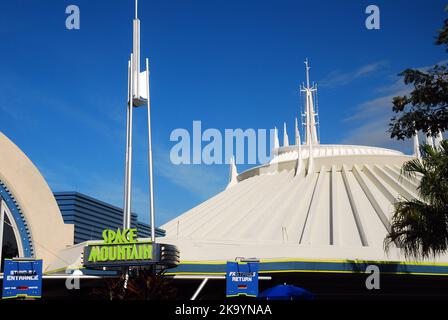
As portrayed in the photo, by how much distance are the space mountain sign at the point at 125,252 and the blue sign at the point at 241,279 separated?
230cm

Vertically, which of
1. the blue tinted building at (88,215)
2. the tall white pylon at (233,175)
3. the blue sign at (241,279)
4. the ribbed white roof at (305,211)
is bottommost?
the blue sign at (241,279)

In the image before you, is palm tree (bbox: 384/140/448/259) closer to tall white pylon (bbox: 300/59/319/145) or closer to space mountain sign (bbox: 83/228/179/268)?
space mountain sign (bbox: 83/228/179/268)

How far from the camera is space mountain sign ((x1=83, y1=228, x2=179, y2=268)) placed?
67.8 ft

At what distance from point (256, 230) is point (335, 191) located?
629cm

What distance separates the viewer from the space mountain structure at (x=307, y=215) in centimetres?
2661

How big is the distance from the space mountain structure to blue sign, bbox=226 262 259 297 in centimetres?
431

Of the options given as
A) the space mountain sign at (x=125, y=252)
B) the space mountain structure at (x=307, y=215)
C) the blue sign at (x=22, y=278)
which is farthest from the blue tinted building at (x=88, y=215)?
the blue sign at (x=22, y=278)

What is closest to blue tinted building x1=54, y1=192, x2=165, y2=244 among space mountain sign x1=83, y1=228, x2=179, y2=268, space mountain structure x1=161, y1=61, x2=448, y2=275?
space mountain structure x1=161, y1=61, x2=448, y2=275

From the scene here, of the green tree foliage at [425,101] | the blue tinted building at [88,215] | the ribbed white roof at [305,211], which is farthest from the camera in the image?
the blue tinted building at [88,215]

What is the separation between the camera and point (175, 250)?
866 inches

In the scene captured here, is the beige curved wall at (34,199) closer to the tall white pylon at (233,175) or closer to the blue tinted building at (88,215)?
the tall white pylon at (233,175)

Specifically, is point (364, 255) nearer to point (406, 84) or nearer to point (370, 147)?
point (406, 84)

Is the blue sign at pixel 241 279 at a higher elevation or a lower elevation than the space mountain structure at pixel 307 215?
lower
